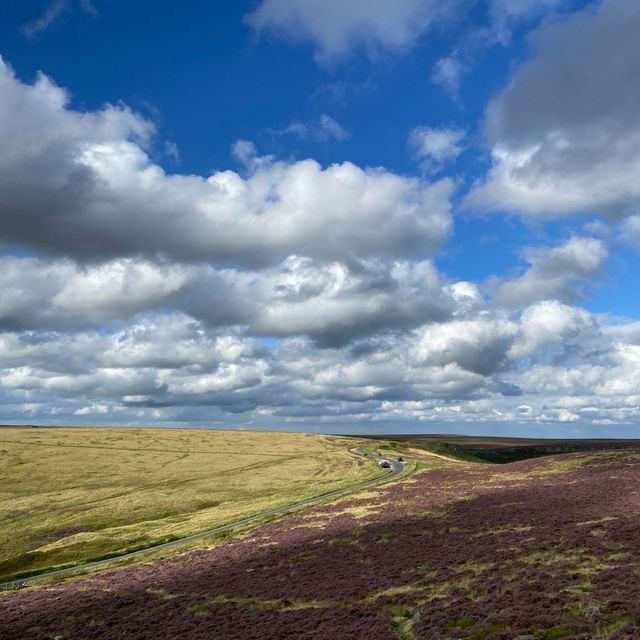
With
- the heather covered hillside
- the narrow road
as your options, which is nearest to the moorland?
the heather covered hillside

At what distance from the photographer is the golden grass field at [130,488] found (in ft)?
266

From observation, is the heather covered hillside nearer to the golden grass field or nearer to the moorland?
the moorland

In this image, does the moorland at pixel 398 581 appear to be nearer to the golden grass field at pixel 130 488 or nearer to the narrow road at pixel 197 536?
the narrow road at pixel 197 536

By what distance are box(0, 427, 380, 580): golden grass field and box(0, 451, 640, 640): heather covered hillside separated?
25.1m

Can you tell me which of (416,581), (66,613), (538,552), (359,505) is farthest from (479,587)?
(359,505)

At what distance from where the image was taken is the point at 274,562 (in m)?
48.1

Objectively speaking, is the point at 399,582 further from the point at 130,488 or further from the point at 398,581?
the point at 130,488

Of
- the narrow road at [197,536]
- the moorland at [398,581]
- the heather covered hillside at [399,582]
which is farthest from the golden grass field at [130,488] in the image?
the heather covered hillside at [399,582]

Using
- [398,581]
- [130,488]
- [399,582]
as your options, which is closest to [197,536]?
[398,581]

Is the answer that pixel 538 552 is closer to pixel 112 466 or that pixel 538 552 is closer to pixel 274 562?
pixel 274 562

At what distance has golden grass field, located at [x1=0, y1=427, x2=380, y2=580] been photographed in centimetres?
8094

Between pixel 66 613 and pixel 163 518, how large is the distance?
58833 mm

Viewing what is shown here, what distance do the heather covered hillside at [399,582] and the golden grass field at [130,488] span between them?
25.1m

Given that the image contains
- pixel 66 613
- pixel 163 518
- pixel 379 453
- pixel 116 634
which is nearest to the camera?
pixel 116 634
